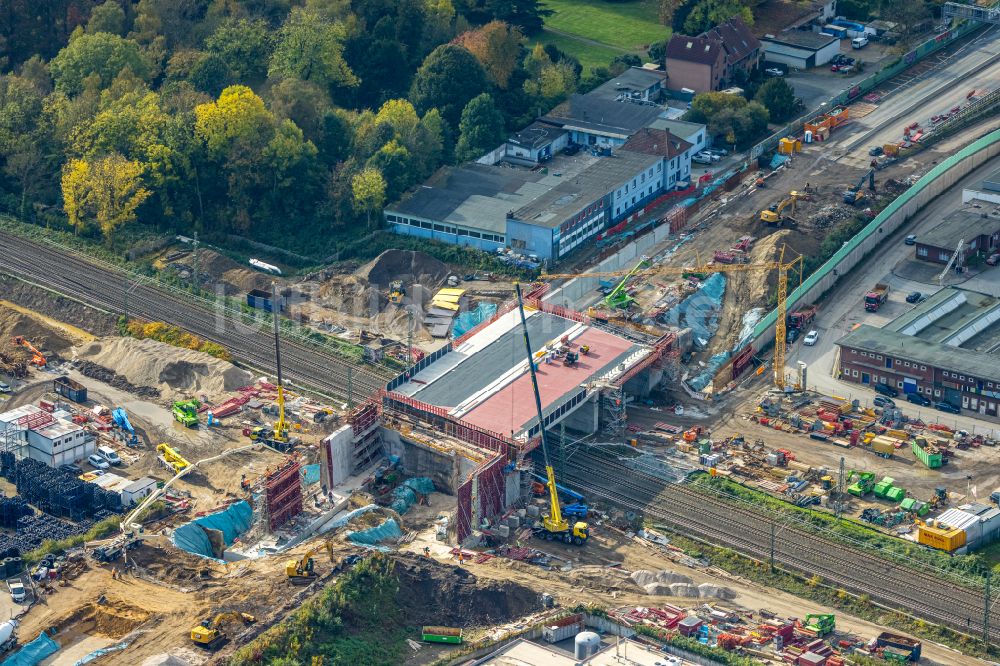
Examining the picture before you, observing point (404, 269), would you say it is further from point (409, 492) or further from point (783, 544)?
point (783, 544)

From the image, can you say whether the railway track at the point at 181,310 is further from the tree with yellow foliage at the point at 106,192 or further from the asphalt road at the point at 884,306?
the asphalt road at the point at 884,306

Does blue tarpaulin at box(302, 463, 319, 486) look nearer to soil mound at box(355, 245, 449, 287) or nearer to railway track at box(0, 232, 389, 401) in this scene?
railway track at box(0, 232, 389, 401)

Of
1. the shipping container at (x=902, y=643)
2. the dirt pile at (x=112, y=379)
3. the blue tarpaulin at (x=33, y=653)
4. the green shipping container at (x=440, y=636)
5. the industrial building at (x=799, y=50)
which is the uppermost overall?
the industrial building at (x=799, y=50)

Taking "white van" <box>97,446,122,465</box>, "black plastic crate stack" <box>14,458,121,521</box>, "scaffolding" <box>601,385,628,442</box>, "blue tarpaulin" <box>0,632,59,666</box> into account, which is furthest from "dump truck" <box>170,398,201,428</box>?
"blue tarpaulin" <box>0,632,59,666</box>

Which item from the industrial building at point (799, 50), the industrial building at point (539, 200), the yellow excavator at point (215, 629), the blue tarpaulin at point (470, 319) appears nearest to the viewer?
the yellow excavator at point (215, 629)

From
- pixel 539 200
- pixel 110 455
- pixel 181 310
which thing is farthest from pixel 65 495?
pixel 539 200

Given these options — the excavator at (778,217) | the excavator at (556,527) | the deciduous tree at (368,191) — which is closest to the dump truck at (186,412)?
the excavator at (556,527)
